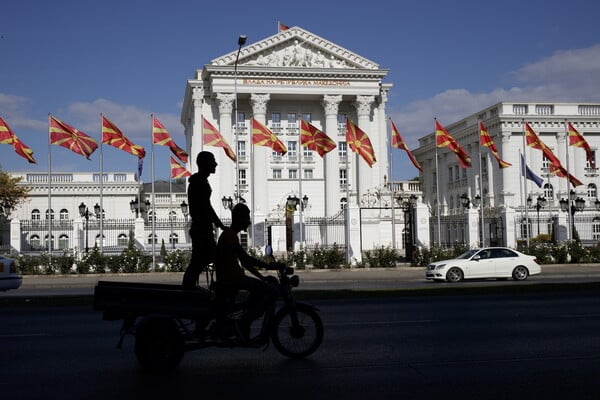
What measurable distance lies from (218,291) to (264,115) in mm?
56600

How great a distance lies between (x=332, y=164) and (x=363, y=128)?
4914mm

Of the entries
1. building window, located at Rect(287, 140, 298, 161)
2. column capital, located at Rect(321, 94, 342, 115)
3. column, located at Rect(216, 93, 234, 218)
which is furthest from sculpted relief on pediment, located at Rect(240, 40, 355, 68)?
building window, located at Rect(287, 140, 298, 161)

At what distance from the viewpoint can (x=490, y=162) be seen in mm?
70688

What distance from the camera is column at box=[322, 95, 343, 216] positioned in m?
64.6

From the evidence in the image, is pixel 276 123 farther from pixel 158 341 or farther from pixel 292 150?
pixel 158 341

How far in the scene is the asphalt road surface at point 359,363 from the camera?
6891 millimetres

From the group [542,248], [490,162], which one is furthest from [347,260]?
[490,162]

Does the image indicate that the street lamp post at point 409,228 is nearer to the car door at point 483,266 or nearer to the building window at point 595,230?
the car door at point 483,266

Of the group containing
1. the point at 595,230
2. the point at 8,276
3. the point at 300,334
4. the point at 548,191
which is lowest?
the point at 300,334

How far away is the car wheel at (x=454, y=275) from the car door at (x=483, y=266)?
0.47 m

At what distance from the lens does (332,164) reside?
6456 cm

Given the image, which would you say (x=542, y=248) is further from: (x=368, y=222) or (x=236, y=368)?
(x=236, y=368)

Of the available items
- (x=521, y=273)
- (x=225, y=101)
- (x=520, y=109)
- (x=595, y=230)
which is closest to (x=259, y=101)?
(x=225, y=101)

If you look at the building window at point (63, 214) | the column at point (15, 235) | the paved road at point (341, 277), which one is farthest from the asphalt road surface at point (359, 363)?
the building window at point (63, 214)
